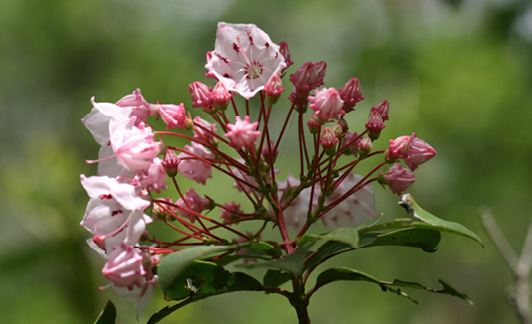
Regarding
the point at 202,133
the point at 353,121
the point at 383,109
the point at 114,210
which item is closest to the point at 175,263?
the point at 114,210

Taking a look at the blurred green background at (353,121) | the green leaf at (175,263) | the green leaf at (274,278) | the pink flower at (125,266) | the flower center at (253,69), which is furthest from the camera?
the blurred green background at (353,121)

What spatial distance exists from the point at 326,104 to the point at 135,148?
374 mm

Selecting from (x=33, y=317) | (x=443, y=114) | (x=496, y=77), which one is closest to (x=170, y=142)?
(x=33, y=317)

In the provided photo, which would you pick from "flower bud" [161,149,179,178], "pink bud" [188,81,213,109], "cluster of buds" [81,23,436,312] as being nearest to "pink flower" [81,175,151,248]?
"cluster of buds" [81,23,436,312]

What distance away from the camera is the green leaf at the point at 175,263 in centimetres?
86

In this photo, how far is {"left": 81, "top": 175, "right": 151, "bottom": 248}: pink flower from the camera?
1015mm

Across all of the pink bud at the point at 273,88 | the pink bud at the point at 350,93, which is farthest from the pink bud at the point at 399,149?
the pink bud at the point at 273,88

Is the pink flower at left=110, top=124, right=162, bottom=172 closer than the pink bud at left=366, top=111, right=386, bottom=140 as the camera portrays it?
Yes

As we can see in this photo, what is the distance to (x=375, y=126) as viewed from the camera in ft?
3.92

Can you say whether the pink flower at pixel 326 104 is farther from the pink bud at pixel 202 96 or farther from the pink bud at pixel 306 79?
the pink bud at pixel 202 96

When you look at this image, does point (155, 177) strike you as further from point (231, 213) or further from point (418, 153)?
point (418, 153)

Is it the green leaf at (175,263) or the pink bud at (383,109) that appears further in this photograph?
the pink bud at (383,109)

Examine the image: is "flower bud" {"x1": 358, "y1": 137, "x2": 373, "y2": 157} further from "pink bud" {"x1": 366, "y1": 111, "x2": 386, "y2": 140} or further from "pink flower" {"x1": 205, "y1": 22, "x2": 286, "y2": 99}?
"pink flower" {"x1": 205, "y1": 22, "x2": 286, "y2": 99}

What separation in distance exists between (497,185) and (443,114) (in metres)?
0.98
